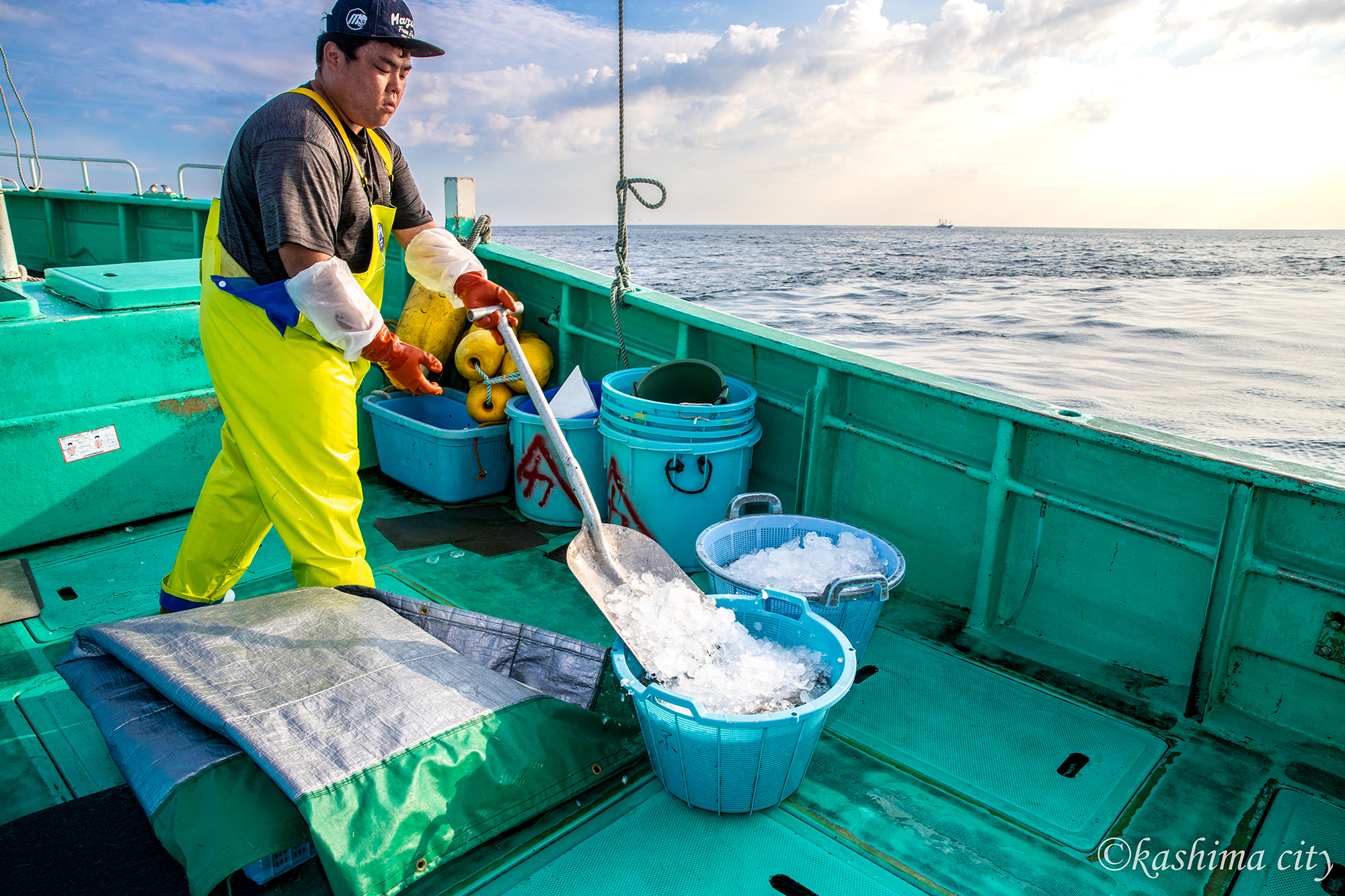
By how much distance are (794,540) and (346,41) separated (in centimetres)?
210

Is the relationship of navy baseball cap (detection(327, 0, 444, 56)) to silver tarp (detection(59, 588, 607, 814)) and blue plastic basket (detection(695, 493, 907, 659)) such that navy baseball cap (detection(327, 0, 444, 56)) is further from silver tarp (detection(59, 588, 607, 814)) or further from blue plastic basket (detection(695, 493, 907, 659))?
blue plastic basket (detection(695, 493, 907, 659))

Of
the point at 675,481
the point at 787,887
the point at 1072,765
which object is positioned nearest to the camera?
the point at 787,887

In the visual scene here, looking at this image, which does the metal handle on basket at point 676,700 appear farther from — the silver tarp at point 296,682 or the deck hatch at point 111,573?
the deck hatch at point 111,573

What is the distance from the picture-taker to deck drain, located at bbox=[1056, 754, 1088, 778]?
2.15m

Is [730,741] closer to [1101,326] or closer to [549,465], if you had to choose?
[549,465]

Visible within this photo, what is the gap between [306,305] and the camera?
2.06 metres

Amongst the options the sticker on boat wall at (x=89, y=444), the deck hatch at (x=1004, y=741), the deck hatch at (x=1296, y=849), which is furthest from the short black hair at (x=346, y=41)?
the deck hatch at (x=1296, y=849)

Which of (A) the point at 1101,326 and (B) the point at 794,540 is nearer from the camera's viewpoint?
(B) the point at 794,540

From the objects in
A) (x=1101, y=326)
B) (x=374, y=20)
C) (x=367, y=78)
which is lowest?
(x=1101, y=326)

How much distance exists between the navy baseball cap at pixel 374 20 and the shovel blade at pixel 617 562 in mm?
1479

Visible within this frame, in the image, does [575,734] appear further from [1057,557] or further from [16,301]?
[16,301]

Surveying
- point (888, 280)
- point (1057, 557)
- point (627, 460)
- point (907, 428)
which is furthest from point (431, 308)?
A: point (888, 280)

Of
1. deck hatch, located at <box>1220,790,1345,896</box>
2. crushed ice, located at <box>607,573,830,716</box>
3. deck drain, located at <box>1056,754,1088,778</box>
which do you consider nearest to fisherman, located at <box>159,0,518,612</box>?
crushed ice, located at <box>607,573,830,716</box>

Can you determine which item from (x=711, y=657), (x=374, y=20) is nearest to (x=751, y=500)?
(x=711, y=657)
